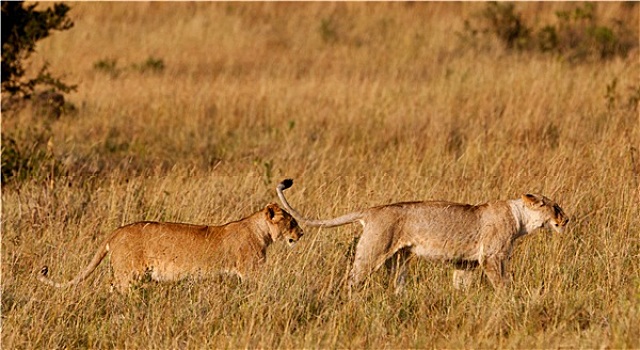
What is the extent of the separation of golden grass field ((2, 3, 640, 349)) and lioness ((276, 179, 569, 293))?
0.50 ft

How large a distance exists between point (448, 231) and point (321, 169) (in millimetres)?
3205

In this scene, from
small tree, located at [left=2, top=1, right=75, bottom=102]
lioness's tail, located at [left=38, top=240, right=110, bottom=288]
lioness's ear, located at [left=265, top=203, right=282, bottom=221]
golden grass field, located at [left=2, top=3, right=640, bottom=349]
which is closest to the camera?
golden grass field, located at [left=2, top=3, right=640, bottom=349]

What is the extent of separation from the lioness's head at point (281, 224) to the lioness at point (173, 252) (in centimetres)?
14

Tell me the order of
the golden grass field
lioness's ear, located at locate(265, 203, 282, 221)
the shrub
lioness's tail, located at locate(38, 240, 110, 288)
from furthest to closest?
the shrub < lioness's ear, located at locate(265, 203, 282, 221) < lioness's tail, located at locate(38, 240, 110, 288) < the golden grass field

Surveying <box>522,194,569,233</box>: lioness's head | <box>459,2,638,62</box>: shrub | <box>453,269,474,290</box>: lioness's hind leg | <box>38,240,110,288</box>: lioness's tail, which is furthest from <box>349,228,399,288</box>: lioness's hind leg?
<box>459,2,638,62</box>: shrub

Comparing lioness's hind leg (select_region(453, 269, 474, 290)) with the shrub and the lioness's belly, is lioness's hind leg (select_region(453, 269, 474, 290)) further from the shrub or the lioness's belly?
the shrub

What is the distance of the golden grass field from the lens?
554cm

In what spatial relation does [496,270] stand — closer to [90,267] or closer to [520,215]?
[520,215]

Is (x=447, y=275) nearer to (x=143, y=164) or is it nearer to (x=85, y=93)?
(x=143, y=164)

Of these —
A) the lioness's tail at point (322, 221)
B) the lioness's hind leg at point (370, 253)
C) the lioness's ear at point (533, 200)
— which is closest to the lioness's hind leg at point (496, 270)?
the lioness's ear at point (533, 200)

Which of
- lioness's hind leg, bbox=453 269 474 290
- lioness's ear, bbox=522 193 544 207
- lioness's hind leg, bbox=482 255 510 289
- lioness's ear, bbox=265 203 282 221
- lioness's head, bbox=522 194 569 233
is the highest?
lioness's ear, bbox=522 193 544 207

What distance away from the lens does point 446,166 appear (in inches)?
361

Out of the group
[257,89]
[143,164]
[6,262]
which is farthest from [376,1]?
[6,262]

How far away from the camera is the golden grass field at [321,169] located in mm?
5535
